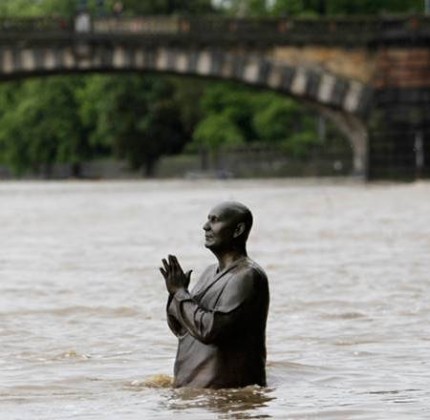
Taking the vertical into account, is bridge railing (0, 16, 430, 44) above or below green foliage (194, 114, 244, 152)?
above

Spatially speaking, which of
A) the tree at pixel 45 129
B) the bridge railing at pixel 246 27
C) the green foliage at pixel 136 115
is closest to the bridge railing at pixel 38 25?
the bridge railing at pixel 246 27

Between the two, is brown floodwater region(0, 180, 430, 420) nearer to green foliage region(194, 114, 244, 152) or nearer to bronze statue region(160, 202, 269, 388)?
bronze statue region(160, 202, 269, 388)

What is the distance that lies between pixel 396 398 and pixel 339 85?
4652 centimetres

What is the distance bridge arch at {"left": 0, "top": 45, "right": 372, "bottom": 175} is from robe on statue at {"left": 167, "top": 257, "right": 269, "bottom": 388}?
45961 millimetres

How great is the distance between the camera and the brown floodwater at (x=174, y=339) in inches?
360

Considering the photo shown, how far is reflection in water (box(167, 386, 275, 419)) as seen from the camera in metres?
8.77

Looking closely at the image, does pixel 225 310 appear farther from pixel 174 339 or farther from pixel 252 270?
pixel 174 339

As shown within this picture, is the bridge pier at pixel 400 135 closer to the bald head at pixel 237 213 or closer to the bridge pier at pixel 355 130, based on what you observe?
the bridge pier at pixel 355 130

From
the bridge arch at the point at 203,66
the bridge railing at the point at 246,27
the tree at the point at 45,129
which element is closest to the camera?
the bridge railing at the point at 246,27

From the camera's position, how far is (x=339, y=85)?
55406 millimetres

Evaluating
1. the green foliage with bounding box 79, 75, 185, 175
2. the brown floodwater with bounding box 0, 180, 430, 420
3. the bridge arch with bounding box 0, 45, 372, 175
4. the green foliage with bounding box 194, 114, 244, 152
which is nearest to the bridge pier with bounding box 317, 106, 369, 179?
the bridge arch with bounding box 0, 45, 372, 175

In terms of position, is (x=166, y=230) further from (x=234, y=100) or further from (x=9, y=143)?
(x=9, y=143)

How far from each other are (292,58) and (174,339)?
43949mm

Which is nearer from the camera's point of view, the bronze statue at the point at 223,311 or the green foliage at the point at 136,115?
the bronze statue at the point at 223,311
